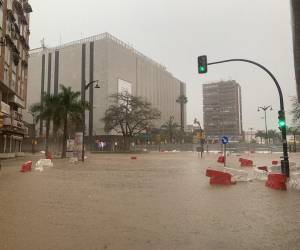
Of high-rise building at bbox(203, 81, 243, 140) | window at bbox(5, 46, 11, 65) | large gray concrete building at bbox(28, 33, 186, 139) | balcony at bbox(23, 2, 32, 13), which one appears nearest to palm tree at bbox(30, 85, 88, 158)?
window at bbox(5, 46, 11, 65)

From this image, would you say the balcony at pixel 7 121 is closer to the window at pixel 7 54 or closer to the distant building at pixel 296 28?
the window at pixel 7 54

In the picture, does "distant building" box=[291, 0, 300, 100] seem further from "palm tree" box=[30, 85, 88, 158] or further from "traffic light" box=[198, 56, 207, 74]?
"palm tree" box=[30, 85, 88, 158]

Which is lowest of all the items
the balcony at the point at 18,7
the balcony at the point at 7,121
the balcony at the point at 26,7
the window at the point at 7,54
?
the balcony at the point at 7,121

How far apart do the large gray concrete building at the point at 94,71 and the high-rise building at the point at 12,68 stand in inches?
1614

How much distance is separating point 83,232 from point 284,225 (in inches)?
149

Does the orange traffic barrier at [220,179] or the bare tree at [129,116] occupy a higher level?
the bare tree at [129,116]

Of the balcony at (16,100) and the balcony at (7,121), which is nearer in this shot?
the balcony at (7,121)

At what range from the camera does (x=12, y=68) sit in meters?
41.8

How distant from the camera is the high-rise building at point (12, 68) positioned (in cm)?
3697

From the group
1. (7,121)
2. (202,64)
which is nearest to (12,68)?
(7,121)

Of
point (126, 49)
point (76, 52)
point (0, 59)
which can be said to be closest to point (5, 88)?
point (0, 59)

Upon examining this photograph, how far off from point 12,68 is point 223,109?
11042 cm

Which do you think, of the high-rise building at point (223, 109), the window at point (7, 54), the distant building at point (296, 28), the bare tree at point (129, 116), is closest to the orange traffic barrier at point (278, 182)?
the distant building at point (296, 28)

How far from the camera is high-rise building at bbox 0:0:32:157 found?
121 ft
